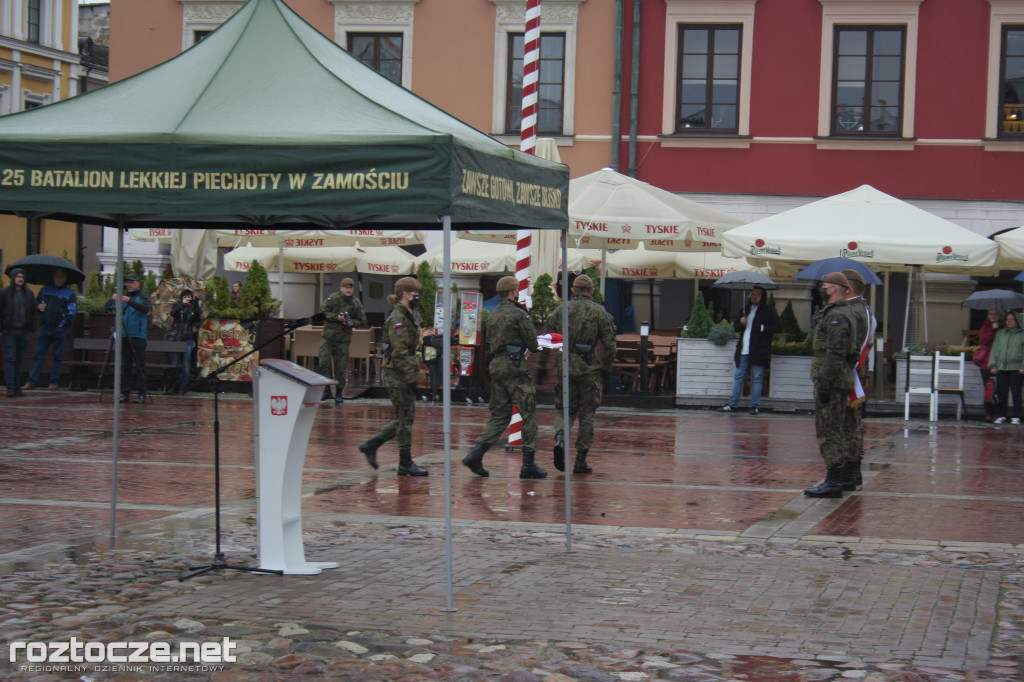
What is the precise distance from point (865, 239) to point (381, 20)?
12993 mm

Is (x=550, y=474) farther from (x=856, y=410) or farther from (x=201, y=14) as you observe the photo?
(x=201, y=14)

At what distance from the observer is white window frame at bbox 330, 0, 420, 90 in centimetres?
2642

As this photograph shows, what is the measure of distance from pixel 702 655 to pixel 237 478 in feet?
21.0

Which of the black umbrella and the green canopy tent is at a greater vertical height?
the green canopy tent

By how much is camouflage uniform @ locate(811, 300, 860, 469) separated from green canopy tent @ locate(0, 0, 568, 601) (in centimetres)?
392

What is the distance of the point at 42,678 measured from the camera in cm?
513

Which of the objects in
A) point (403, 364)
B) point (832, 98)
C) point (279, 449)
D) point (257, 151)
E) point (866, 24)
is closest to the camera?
point (257, 151)

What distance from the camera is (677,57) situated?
82.8 feet

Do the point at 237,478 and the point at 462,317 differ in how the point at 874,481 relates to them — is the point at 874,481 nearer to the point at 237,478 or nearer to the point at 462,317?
the point at 237,478

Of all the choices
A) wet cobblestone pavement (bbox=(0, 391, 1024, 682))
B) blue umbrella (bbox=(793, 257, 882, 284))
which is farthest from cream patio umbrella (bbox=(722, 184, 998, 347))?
wet cobblestone pavement (bbox=(0, 391, 1024, 682))

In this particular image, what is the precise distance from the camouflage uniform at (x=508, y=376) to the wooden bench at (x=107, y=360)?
397 inches

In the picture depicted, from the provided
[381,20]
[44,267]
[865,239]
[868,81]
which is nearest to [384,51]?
[381,20]

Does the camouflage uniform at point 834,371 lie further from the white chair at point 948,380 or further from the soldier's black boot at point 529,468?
the white chair at point 948,380

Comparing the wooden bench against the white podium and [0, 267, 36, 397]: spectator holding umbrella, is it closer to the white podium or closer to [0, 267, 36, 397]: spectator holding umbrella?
[0, 267, 36, 397]: spectator holding umbrella
